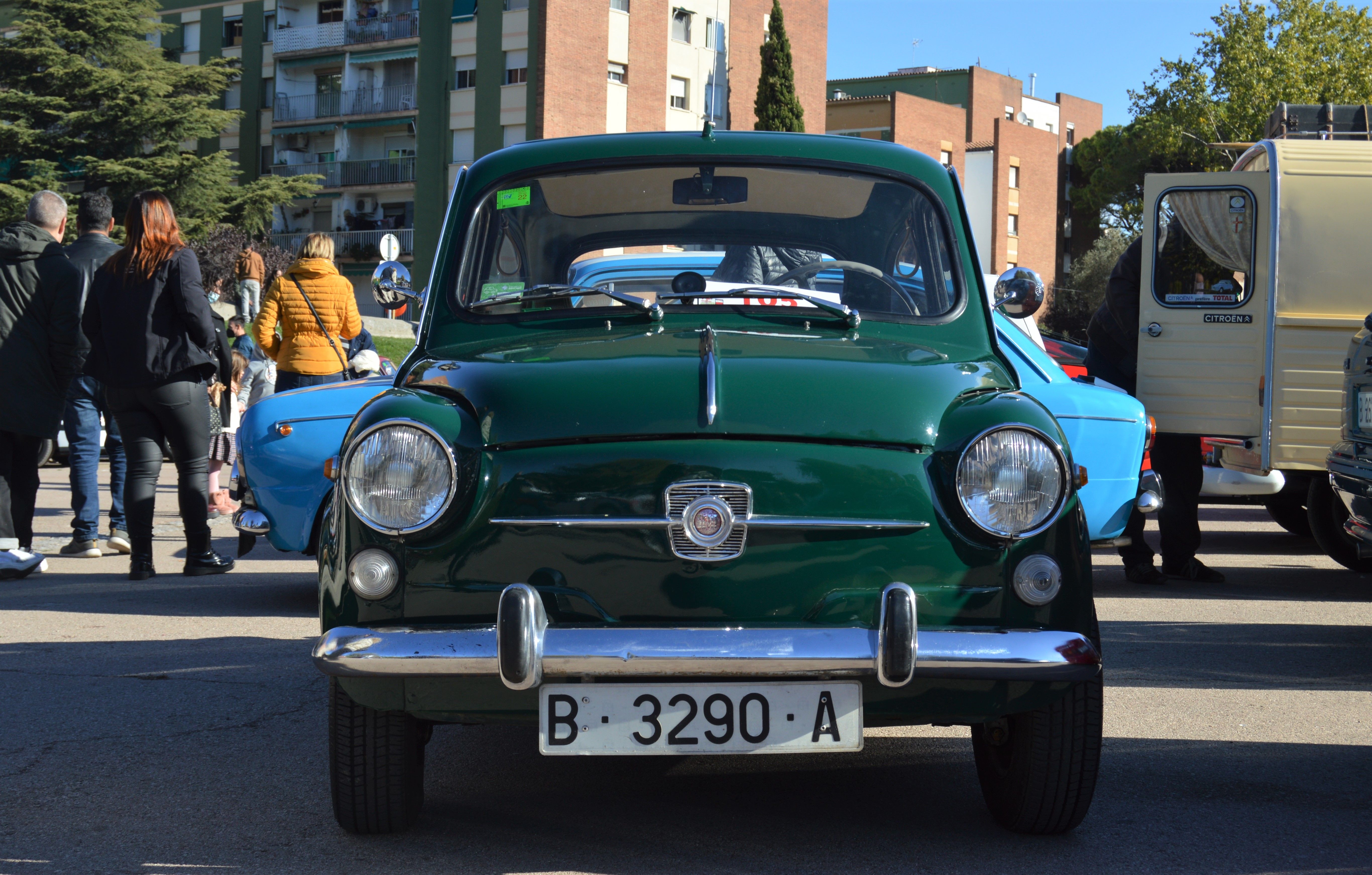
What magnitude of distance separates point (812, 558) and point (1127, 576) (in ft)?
19.0

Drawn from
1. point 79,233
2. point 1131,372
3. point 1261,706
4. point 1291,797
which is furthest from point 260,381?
point 1291,797

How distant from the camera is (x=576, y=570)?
310 centimetres

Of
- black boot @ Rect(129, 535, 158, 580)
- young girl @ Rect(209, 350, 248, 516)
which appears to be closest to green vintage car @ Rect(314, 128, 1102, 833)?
black boot @ Rect(129, 535, 158, 580)

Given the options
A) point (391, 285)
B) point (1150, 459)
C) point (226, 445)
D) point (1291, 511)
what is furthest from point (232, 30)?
point (391, 285)

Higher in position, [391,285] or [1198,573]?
[391,285]

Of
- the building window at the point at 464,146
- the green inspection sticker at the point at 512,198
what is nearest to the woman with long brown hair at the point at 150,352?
the green inspection sticker at the point at 512,198

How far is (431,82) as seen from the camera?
169 feet

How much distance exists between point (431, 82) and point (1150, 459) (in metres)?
46.9

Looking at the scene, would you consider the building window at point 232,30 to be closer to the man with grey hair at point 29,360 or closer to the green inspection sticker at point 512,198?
the man with grey hair at point 29,360

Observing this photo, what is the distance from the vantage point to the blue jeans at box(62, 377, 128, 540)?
341 inches

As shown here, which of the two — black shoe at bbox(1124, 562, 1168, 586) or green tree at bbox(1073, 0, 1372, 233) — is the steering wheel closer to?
black shoe at bbox(1124, 562, 1168, 586)

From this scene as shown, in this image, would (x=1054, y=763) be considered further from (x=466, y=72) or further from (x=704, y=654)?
(x=466, y=72)

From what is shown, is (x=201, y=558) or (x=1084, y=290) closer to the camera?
(x=201, y=558)

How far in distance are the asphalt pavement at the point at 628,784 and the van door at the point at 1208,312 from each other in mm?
2231
